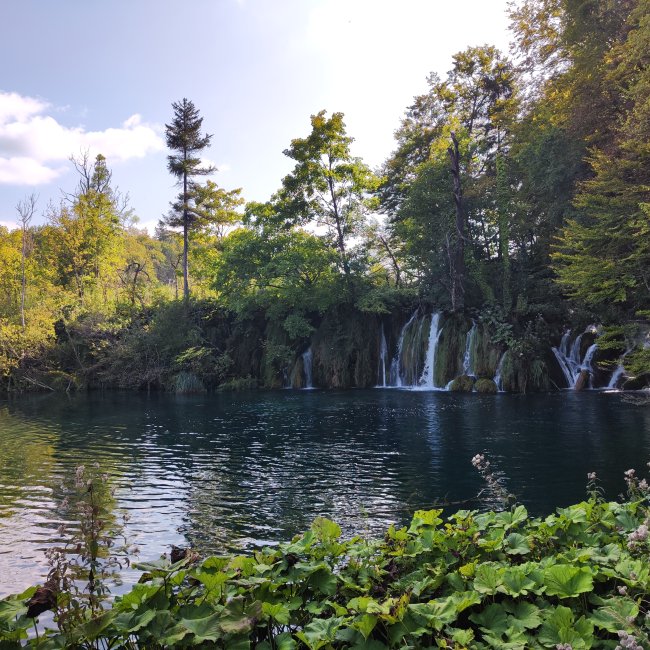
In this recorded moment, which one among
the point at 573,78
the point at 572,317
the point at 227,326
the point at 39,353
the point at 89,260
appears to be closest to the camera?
the point at 573,78

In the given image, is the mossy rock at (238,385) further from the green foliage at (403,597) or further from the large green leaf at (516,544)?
the large green leaf at (516,544)

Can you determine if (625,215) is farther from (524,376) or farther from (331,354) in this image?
(331,354)

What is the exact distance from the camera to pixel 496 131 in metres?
34.6

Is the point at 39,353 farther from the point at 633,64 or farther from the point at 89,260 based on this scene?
the point at 633,64

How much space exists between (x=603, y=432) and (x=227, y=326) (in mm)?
25200

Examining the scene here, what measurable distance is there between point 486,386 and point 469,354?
104 inches

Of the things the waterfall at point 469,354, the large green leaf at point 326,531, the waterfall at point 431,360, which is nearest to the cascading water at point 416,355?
the waterfall at point 431,360

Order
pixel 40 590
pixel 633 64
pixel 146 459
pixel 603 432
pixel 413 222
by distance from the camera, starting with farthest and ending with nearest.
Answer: pixel 413 222 → pixel 633 64 → pixel 603 432 → pixel 146 459 → pixel 40 590

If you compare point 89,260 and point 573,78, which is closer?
point 573,78

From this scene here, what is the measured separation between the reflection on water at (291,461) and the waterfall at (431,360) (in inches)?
206

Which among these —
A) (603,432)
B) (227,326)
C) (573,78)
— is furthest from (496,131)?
(603,432)

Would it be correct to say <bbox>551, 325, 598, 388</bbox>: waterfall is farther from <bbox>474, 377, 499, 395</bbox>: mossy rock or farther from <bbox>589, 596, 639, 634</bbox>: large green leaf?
<bbox>589, 596, 639, 634</bbox>: large green leaf

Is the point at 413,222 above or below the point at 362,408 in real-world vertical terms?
above

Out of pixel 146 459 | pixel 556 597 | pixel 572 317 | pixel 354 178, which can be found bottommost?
pixel 146 459
